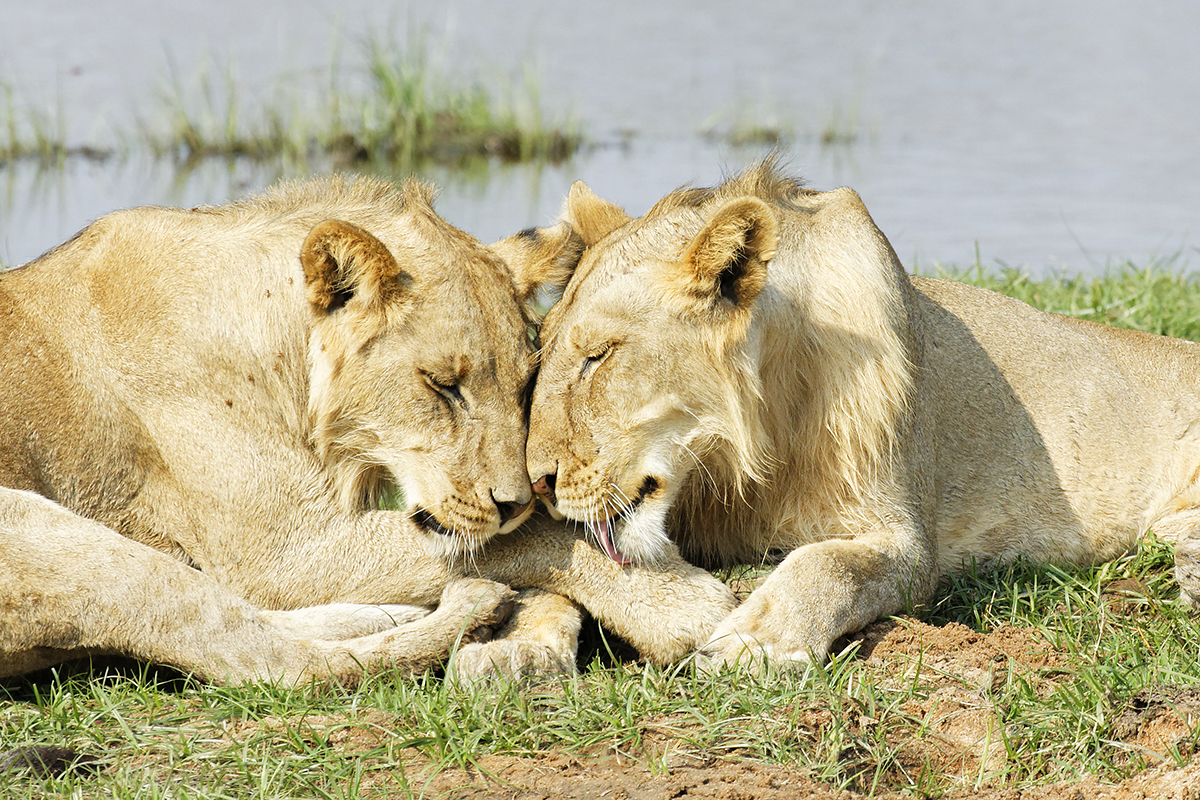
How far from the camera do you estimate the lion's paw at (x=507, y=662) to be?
383cm

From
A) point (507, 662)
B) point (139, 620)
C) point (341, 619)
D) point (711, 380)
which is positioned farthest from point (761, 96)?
point (139, 620)

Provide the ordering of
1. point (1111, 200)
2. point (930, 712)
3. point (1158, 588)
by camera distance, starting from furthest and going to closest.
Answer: point (1111, 200) → point (1158, 588) → point (930, 712)

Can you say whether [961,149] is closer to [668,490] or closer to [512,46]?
[512,46]

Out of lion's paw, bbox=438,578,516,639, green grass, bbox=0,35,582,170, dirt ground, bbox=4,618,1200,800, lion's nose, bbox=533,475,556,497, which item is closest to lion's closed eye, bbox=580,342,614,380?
lion's nose, bbox=533,475,556,497

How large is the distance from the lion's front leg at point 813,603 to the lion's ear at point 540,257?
3.79 feet

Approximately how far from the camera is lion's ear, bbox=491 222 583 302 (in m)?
4.49

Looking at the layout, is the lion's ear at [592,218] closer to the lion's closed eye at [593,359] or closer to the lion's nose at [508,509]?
the lion's closed eye at [593,359]

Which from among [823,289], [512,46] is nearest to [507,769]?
[823,289]

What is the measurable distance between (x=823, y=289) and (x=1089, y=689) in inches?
57.1

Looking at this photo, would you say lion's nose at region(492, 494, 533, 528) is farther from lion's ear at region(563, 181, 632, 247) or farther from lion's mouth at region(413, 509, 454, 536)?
lion's ear at region(563, 181, 632, 247)

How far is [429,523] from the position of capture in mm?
4180

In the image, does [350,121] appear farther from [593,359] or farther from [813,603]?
[813,603]

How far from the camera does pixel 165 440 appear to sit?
4270mm

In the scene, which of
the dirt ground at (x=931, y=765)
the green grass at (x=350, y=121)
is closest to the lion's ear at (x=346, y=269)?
the dirt ground at (x=931, y=765)
